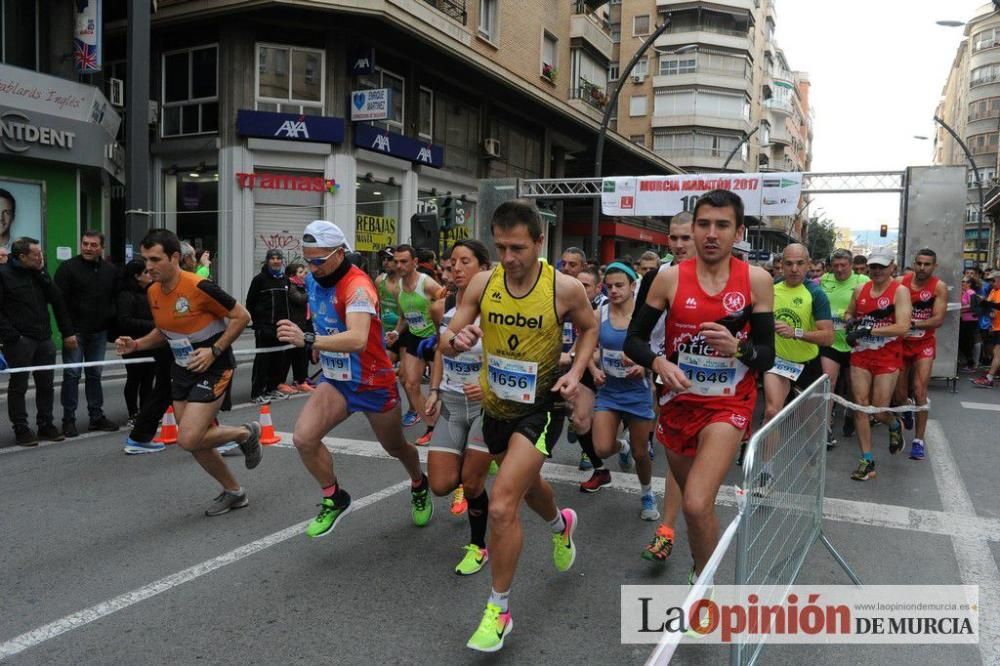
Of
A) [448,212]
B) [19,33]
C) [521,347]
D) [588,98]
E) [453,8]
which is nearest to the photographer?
[521,347]

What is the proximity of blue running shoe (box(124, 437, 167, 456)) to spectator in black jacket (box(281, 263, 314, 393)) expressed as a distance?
3.76 metres

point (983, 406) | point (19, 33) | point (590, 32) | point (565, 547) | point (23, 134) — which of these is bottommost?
point (983, 406)

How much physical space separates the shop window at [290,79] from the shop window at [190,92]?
116 cm

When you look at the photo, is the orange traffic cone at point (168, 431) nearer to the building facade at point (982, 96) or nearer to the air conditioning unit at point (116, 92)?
the air conditioning unit at point (116, 92)

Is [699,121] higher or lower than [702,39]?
lower

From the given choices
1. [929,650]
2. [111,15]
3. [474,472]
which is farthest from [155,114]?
[929,650]

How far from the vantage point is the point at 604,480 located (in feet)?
20.3

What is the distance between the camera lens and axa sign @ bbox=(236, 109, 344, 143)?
60.1ft

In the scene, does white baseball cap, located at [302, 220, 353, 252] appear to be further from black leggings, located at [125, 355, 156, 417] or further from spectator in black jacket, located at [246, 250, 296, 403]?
spectator in black jacket, located at [246, 250, 296, 403]

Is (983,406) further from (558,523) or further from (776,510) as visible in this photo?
(776,510)

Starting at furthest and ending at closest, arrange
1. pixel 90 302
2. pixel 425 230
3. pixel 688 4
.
Answer: 1. pixel 688 4
2. pixel 425 230
3. pixel 90 302

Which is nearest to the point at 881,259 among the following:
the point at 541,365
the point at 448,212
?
the point at 541,365

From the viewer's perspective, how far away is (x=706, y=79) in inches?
2201

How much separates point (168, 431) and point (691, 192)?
39.7ft
